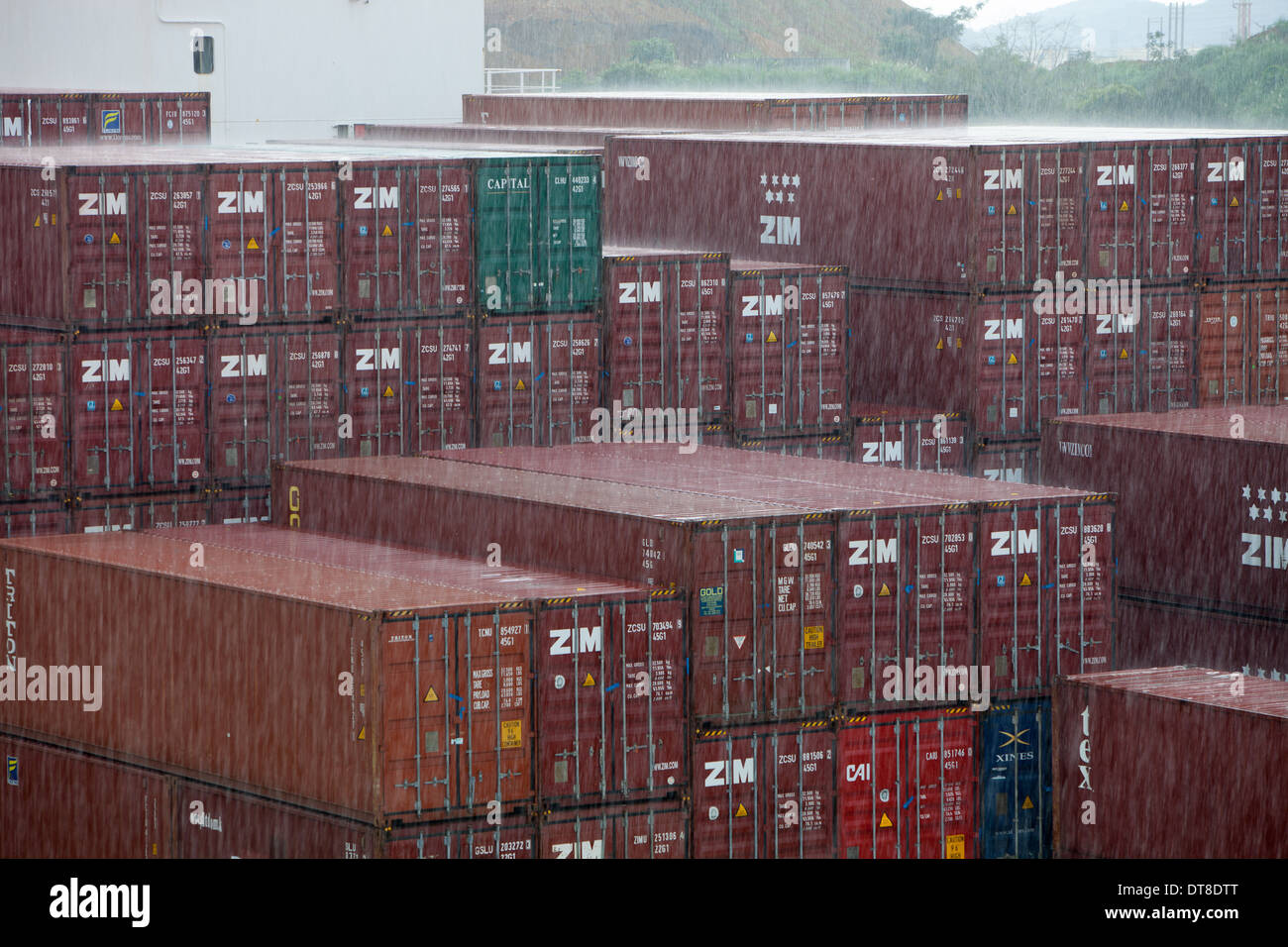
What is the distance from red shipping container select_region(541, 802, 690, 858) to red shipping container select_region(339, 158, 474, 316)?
23.3 ft

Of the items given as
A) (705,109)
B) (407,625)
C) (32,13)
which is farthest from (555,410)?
(32,13)

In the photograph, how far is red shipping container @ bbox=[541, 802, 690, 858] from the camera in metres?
15.2

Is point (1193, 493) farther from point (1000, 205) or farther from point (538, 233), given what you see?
point (538, 233)

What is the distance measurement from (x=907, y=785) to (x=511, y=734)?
375 centimetres

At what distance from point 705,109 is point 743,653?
2018 cm

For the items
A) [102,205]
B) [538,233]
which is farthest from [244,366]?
[538,233]

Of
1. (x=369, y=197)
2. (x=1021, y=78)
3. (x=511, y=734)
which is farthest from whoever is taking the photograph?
(x=1021, y=78)

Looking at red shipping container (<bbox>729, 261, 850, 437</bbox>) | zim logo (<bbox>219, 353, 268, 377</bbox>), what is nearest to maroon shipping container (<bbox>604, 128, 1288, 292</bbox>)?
red shipping container (<bbox>729, 261, 850, 437</bbox>)

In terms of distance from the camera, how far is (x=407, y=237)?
68.0 feet

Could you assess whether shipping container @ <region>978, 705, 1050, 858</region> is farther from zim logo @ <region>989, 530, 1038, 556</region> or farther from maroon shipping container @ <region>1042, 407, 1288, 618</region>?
maroon shipping container @ <region>1042, 407, 1288, 618</region>

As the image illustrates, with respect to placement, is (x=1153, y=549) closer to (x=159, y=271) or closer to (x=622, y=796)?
(x=622, y=796)

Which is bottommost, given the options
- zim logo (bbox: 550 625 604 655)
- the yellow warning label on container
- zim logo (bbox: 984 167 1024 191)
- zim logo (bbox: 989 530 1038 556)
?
the yellow warning label on container

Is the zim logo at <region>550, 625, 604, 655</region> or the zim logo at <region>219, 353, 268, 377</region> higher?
the zim logo at <region>219, 353, 268, 377</region>

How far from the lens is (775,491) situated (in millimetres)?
17688
